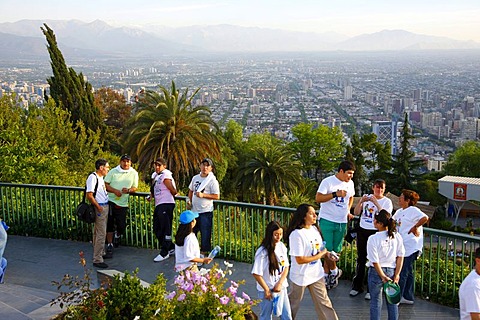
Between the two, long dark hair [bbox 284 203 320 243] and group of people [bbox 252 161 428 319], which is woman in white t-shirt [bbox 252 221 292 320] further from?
long dark hair [bbox 284 203 320 243]

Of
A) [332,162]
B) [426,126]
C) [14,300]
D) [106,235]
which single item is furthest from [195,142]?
[426,126]

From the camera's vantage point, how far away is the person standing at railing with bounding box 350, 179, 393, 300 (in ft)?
21.9

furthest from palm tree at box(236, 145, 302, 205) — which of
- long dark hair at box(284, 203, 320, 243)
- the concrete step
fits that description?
long dark hair at box(284, 203, 320, 243)

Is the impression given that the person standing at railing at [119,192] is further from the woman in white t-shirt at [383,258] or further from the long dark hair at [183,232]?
the woman in white t-shirt at [383,258]

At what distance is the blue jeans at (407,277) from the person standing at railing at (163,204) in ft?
10.7

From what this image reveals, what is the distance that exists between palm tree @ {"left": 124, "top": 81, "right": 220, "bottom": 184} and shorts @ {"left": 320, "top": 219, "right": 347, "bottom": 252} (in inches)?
639

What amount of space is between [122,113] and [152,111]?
84.1 ft

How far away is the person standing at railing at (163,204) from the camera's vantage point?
8.00 m

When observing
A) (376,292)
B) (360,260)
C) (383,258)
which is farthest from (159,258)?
(383,258)

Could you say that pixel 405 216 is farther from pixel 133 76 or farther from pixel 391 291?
pixel 133 76

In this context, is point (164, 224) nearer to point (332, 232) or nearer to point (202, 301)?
point (332, 232)

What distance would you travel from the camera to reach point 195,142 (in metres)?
23.5

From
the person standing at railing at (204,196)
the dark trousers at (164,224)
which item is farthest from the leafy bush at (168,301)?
the dark trousers at (164,224)

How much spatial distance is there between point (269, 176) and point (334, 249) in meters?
23.7
